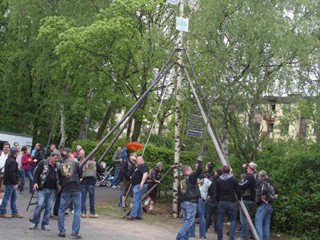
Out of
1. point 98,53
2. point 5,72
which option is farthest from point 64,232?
point 5,72

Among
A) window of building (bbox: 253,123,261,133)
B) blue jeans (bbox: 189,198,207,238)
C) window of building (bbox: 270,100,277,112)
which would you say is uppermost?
window of building (bbox: 270,100,277,112)

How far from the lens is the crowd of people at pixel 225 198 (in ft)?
37.3

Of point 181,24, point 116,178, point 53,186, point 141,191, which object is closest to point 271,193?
point 141,191

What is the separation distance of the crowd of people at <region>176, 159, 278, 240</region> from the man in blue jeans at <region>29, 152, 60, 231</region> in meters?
2.82

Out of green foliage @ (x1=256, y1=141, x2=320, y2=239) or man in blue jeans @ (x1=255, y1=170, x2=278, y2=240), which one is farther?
green foliage @ (x1=256, y1=141, x2=320, y2=239)

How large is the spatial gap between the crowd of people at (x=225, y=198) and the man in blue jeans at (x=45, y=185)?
2.82 meters

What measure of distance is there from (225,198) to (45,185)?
399 cm

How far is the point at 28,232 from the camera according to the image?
10984 millimetres

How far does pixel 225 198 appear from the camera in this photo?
38.0ft

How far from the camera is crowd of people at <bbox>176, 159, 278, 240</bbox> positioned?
1137cm

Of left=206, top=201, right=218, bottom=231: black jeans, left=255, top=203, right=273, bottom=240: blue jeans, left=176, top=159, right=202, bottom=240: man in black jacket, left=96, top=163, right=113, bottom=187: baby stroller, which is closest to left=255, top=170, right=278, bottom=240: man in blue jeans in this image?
left=255, top=203, right=273, bottom=240: blue jeans

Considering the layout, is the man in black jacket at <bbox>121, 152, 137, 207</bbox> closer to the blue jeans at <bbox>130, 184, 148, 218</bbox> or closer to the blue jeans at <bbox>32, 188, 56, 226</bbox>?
the blue jeans at <bbox>130, 184, 148, 218</bbox>

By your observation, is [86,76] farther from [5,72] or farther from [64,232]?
[64,232]

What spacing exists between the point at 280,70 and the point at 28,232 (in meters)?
8.64
